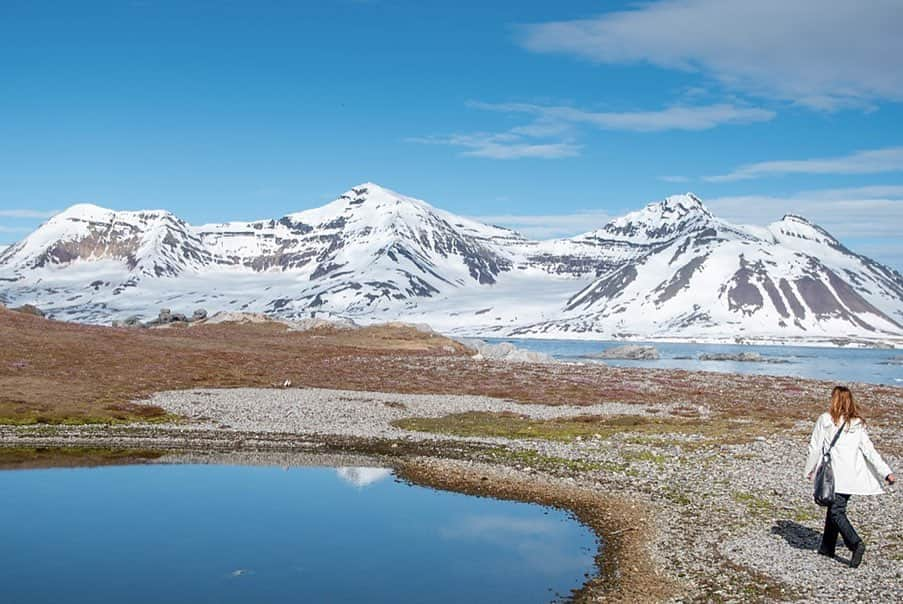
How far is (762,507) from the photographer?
2819cm

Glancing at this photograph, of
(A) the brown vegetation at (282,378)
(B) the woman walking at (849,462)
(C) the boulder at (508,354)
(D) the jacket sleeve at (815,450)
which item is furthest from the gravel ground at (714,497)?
(C) the boulder at (508,354)

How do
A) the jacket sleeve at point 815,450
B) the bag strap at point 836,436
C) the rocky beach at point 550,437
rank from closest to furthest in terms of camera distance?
1. the bag strap at point 836,436
2. the jacket sleeve at point 815,450
3. the rocky beach at point 550,437

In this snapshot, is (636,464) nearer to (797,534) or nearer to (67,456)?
(797,534)

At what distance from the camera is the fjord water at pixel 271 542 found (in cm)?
2112

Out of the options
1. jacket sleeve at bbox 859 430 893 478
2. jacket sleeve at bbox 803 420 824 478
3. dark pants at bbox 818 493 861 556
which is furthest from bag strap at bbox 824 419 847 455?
dark pants at bbox 818 493 861 556

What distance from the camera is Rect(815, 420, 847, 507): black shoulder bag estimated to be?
829 inches

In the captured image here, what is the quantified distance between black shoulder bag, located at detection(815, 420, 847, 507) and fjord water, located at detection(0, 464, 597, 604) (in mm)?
5980

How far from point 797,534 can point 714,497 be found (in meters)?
5.07

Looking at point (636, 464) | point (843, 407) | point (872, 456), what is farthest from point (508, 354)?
point (872, 456)

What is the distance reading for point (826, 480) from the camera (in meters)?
21.1

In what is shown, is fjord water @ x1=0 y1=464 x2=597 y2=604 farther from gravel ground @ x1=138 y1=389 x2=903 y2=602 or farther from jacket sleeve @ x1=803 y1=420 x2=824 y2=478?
jacket sleeve @ x1=803 y1=420 x2=824 y2=478

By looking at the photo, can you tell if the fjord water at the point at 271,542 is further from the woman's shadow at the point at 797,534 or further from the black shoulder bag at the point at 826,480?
the black shoulder bag at the point at 826,480

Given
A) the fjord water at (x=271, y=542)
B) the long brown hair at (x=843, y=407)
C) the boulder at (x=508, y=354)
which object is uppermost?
the long brown hair at (x=843, y=407)

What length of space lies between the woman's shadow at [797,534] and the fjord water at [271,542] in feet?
18.0
